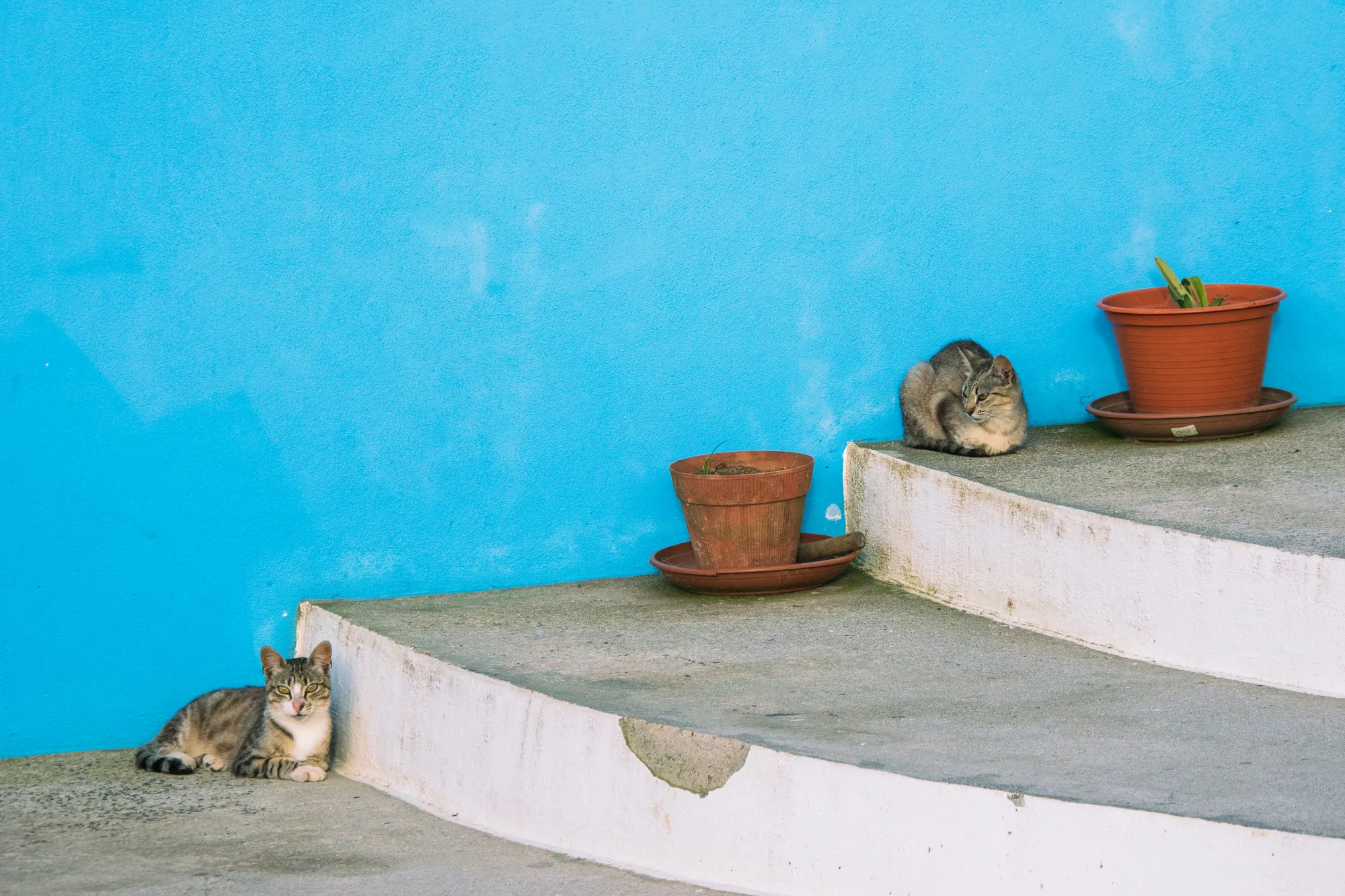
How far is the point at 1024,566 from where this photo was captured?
3.75 metres

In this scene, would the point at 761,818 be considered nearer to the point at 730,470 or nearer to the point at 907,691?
the point at 907,691

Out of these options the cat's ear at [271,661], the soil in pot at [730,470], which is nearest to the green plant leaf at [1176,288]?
the soil in pot at [730,470]

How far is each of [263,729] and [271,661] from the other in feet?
0.71

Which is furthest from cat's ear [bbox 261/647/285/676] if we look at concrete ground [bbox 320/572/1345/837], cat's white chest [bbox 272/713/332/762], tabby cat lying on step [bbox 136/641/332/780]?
concrete ground [bbox 320/572/1345/837]

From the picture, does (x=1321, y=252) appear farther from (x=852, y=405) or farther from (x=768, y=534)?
(x=768, y=534)

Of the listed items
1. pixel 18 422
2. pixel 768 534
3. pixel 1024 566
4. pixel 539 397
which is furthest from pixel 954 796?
pixel 18 422

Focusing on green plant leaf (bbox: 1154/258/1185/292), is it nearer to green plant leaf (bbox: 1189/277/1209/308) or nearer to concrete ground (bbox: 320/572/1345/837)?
green plant leaf (bbox: 1189/277/1209/308)

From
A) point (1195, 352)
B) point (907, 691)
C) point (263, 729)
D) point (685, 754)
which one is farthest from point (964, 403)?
point (263, 729)

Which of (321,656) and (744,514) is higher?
(744,514)

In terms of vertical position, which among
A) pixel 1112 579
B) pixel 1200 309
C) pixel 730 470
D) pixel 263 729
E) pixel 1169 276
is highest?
pixel 1169 276

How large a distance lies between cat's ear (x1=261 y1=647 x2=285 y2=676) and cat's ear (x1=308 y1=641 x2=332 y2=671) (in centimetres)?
8

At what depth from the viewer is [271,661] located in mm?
3783

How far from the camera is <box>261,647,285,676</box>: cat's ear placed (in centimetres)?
378

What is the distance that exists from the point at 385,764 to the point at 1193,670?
2.14 meters
